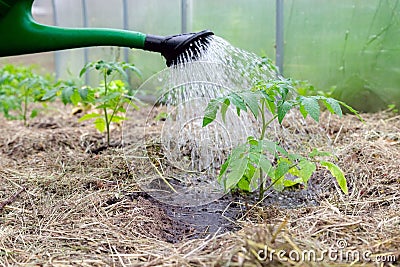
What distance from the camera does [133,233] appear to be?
1.51 m

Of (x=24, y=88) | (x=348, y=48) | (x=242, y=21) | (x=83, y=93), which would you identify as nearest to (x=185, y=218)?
(x=83, y=93)

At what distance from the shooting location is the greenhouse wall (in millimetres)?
3158

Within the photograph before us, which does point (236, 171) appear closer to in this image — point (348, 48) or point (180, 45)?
point (180, 45)

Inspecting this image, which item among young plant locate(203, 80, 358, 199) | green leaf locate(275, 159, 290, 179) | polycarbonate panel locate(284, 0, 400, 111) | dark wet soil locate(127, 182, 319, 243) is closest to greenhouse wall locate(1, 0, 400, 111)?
polycarbonate panel locate(284, 0, 400, 111)

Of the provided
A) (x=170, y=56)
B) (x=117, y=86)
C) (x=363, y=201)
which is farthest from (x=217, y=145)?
(x=117, y=86)

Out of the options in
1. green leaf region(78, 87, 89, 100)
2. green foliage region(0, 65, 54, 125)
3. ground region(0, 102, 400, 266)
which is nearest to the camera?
ground region(0, 102, 400, 266)

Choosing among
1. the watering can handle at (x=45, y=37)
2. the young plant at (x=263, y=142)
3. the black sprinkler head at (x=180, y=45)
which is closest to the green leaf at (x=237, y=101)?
the young plant at (x=263, y=142)

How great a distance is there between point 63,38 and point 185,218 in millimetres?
919

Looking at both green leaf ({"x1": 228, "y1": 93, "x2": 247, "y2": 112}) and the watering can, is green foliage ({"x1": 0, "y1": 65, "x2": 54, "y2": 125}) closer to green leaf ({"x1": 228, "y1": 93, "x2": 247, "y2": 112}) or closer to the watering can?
the watering can

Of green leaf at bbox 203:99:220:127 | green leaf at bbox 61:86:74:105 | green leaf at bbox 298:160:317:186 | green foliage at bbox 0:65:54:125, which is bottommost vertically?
green foliage at bbox 0:65:54:125

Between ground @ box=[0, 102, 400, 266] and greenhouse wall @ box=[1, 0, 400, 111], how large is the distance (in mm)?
888

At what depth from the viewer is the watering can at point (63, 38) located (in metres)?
1.95

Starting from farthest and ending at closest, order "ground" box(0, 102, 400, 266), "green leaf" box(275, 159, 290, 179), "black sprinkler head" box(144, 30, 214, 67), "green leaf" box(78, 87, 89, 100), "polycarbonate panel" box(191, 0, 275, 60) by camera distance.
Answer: "polycarbonate panel" box(191, 0, 275, 60)
"green leaf" box(78, 87, 89, 100)
"black sprinkler head" box(144, 30, 214, 67)
"green leaf" box(275, 159, 290, 179)
"ground" box(0, 102, 400, 266)

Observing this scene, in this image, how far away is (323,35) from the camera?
3.45m
